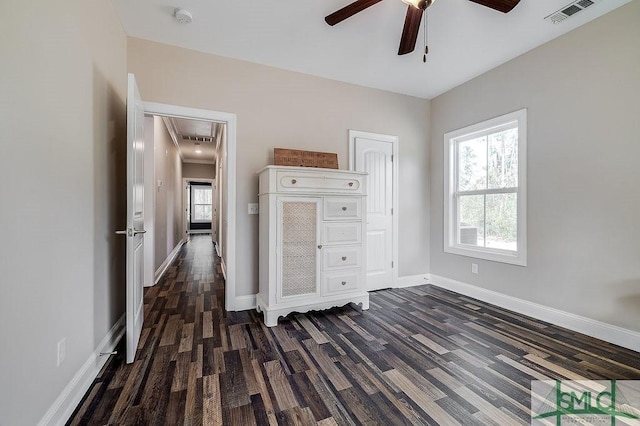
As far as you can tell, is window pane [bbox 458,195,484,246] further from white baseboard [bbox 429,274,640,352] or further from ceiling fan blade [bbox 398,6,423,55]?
ceiling fan blade [bbox 398,6,423,55]

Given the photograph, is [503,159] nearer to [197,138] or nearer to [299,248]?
[299,248]

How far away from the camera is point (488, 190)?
11.0 feet

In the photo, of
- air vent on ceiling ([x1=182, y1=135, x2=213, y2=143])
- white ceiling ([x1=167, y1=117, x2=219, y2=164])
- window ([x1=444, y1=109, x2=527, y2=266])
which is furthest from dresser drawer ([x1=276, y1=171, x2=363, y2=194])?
air vent on ceiling ([x1=182, y1=135, x2=213, y2=143])

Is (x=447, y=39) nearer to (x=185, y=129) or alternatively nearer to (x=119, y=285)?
(x=119, y=285)

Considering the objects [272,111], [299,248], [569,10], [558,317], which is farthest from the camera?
[272,111]

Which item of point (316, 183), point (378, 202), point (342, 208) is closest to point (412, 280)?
point (378, 202)

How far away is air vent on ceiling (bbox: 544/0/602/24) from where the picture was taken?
85.2 inches

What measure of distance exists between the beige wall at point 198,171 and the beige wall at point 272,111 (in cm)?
716

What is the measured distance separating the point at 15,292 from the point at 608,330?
12.8 feet

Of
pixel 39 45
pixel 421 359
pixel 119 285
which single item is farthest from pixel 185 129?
pixel 421 359

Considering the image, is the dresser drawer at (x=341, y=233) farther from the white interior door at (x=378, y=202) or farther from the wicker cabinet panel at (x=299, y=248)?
the white interior door at (x=378, y=202)

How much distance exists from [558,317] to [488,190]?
1480mm

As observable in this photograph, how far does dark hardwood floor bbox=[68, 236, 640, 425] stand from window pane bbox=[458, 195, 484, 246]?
919 millimetres

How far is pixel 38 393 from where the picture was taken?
1229 millimetres
